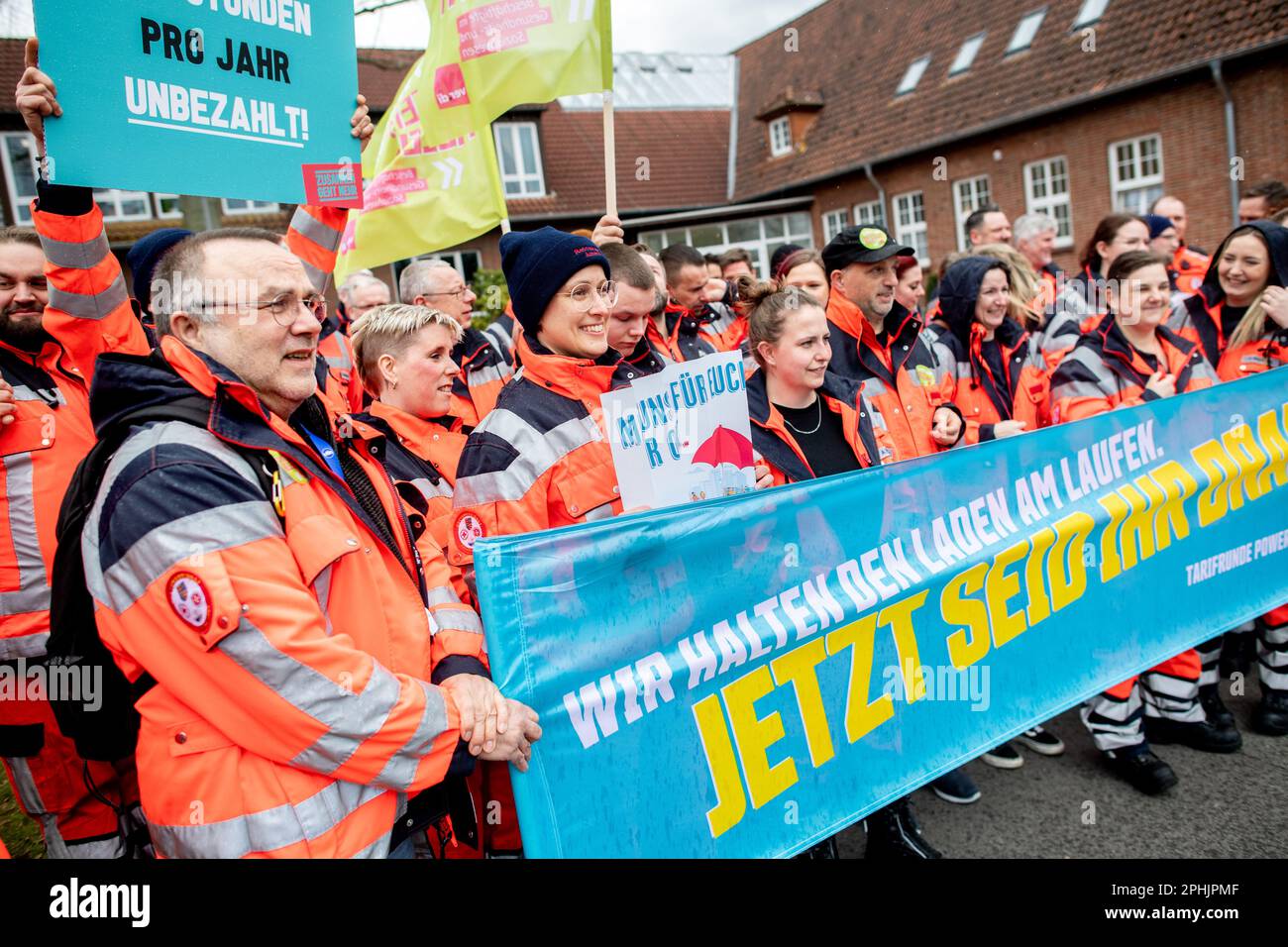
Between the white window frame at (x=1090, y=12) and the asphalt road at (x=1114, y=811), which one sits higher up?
the white window frame at (x=1090, y=12)

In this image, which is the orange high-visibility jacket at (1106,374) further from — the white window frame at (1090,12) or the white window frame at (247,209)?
the white window frame at (247,209)

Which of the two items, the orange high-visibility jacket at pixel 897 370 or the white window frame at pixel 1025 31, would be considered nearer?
the orange high-visibility jacket at pixel 897 370

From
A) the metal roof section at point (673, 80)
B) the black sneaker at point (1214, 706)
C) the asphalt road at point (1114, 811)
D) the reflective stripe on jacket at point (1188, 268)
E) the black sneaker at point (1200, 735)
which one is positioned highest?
the metal roof section at point (673, 80)

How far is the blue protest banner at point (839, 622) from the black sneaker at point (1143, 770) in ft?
1.74

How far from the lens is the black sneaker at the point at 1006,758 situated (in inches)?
160

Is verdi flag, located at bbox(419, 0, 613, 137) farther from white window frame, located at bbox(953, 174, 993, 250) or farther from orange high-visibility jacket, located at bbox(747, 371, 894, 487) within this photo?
white window frame, located at bbox(953, 174, 993, 250)

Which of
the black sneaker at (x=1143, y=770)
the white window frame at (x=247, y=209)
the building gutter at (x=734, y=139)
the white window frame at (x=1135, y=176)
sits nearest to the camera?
the black sneaker at (x=1143, y=770)

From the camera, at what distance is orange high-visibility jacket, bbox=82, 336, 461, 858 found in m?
1.68

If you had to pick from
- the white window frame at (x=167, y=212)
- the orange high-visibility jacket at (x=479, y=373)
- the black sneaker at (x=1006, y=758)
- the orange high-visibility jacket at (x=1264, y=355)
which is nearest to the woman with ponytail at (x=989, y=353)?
the orange high-visibility jacket at (x=1264, y=355)

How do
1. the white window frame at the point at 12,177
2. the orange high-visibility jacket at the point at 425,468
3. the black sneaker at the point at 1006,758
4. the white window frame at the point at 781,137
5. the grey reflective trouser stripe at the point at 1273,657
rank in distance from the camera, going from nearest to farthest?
the orange high-visibility jacket at the point at 425,468, the black sneaker at the point at 1006,758, the grey reflective trouser stripe at the point at 1273,657, the white window frame at the point at 12,177, the white window frame at the point at 781,137

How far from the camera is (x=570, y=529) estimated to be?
216 cm

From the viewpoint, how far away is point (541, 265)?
286 centimetres

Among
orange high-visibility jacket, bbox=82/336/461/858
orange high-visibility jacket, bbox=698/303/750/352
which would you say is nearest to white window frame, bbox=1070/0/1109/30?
orange high-visibility jacket, bbox=698/303/750/352
